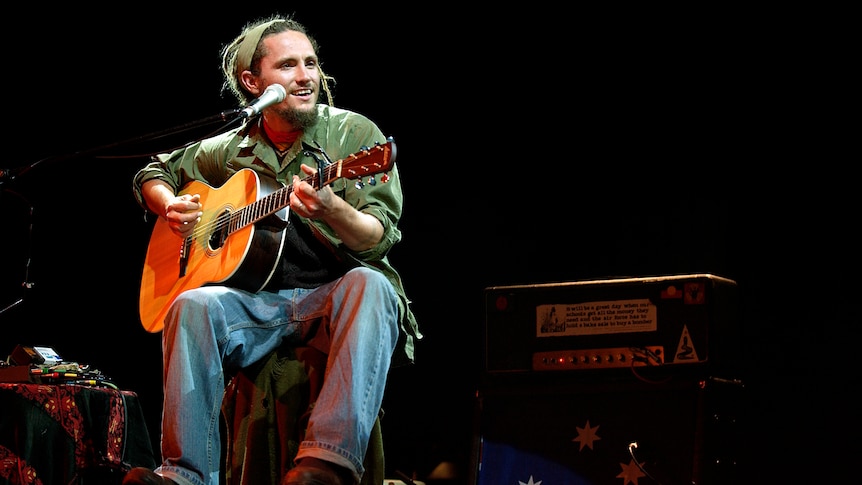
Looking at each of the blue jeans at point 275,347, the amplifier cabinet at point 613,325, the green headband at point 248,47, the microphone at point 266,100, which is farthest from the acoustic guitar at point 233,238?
the amplifier cabinet at point 613,325

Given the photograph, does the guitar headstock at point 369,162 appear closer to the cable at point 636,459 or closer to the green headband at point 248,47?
the green headband at point 248,47

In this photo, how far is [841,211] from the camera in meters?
3.46

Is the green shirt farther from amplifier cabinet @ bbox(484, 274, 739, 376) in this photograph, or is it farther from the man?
amplifier cabinet @ bbox(484, 274, 739, 376)

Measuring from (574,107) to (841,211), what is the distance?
49.5 inches

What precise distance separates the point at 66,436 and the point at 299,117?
46.9 inches

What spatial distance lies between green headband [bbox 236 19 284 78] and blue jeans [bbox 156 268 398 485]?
0.84 m

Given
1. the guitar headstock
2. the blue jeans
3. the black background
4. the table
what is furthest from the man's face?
the black background

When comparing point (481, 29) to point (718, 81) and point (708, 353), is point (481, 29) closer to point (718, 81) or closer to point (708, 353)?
point (718, 81)

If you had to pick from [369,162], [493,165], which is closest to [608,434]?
[369,162]

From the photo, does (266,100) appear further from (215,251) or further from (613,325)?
(613,325)

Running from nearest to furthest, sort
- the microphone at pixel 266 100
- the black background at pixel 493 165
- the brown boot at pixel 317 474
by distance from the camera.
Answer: the brown boot at pixel 317 474 < the microphone at pixel 266 100 < the black background at pixel 493 165

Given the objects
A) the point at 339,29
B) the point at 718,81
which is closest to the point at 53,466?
the point at 339,29

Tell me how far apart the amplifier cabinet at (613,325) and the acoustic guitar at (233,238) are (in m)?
0.93

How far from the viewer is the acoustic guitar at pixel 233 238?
92.7 inches
